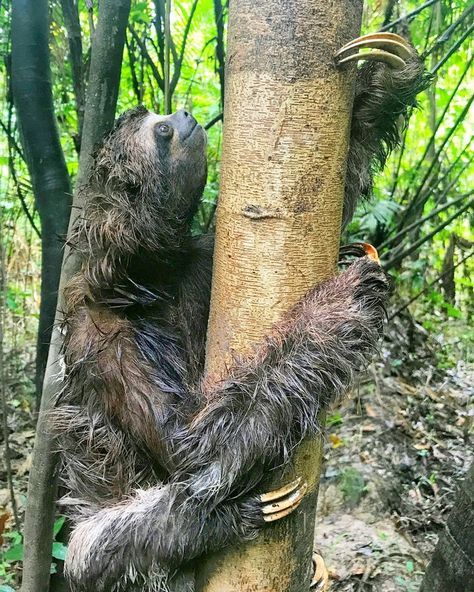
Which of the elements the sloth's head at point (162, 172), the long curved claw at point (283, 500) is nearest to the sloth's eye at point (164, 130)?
the sloth's head at point (162, 172)

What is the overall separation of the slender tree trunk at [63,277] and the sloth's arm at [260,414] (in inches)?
50.2

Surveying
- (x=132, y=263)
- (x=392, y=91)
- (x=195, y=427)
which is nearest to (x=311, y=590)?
(x=195, y=427)

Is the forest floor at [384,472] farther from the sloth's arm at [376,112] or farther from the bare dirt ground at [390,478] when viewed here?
the sloth's arm at [376,112]

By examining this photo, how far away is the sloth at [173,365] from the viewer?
2.33 metres

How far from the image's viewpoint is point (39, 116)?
430 cm

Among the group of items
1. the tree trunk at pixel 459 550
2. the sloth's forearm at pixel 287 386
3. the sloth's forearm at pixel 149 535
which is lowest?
the tree trunk at pixel 459 550

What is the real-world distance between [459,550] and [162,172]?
111 inches

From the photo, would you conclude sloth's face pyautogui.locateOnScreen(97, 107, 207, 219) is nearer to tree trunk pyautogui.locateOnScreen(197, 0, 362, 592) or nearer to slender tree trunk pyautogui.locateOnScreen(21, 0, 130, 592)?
slender tree trunk pyautogui.locateOnScreen(21, 0, 130, 592)

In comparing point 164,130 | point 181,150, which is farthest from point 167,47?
point 181,150

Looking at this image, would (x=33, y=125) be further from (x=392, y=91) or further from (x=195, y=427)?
(x=195, y=427)

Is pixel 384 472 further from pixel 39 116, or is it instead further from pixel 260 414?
pixel 39 116

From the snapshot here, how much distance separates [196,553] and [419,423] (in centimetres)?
560

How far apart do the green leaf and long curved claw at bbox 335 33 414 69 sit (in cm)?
383

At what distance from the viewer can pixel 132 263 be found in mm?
3100
